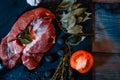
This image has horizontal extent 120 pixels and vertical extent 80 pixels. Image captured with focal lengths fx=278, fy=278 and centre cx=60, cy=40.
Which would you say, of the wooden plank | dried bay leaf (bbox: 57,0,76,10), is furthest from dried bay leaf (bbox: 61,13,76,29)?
the wooden plank

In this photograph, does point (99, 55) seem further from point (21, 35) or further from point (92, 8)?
point (21, 35)

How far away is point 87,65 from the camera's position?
46.0 inches

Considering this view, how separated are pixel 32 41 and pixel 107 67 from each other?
1.17 feet

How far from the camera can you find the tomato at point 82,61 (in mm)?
1152

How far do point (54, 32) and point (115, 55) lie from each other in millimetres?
294

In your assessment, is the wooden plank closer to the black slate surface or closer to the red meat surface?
the black slate surface

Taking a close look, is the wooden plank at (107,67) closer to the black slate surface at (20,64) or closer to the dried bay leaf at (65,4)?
the black slate surface at (20,64)

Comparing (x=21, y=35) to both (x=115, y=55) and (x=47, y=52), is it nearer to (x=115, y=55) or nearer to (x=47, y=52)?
(x=47, y=52)

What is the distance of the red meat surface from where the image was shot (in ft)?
4.01

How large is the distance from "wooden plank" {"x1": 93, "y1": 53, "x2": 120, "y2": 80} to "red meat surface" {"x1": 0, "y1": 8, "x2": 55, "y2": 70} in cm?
23

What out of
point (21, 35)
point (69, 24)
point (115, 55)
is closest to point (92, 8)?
point (69, 24)

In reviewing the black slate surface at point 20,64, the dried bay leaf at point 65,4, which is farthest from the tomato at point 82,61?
the dried bay leaf at point 65,4

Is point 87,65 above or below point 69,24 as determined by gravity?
below

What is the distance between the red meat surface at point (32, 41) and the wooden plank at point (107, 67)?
0.23m
